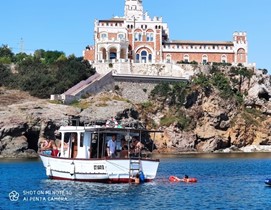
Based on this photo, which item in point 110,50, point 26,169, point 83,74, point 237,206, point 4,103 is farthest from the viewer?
point 110,50

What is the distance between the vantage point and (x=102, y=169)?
42.2m

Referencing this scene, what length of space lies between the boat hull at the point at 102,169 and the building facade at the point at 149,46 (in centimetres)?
5738

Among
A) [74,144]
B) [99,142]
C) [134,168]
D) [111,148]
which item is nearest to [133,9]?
[74,144]

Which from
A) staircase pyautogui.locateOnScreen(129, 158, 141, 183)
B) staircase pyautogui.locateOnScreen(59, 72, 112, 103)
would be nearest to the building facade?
staircase pyautogui.locateOnScreen(59, 72, 112, 103)

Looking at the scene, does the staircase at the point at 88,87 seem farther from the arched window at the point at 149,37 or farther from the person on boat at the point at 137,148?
the person on boat at the point at 137,148

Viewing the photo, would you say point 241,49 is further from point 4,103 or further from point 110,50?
point 4,103

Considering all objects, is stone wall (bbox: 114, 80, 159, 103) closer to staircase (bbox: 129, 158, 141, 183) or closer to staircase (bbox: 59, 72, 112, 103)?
staircase (bbox: 59, 72, 112, 103)

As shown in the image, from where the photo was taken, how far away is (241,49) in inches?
4262

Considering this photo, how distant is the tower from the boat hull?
224 ft

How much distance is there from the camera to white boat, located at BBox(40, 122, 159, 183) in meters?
42.2

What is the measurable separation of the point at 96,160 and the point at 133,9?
7263 cm

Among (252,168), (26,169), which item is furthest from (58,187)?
(252,168)

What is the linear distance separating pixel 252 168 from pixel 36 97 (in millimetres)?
39522

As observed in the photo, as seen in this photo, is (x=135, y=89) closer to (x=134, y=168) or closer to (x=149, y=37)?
(x=149, y=37)
